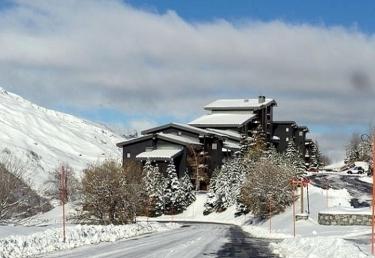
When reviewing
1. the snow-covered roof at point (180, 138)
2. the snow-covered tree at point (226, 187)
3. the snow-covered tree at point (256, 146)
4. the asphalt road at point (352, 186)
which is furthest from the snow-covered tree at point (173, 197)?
the asphalt road at point (352, 186)

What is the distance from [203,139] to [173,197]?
1571cm

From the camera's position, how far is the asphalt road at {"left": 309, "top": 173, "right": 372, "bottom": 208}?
58472 mm

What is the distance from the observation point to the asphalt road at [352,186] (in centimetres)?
5847

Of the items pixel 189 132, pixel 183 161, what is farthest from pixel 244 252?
pixel 189 132

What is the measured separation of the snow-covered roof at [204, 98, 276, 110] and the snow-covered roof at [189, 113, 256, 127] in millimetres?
1760

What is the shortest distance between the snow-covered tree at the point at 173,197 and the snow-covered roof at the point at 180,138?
9400 millimetres

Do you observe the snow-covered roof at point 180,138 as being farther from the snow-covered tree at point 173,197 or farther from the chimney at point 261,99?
the chimney at point 261,99

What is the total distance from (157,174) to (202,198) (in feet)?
25.7

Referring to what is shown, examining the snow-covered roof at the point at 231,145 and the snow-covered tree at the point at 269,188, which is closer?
the snow-covered tree at the point at 269,188

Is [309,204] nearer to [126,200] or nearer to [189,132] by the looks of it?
[126,200]

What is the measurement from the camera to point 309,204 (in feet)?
178

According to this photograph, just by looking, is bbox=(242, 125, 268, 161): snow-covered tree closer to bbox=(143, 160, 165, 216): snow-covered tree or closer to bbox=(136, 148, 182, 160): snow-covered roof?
bbox=(136, 148, 182, 160): snow-covered roof

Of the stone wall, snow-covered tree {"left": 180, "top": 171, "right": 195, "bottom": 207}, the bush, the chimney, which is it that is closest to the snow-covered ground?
the stone wall

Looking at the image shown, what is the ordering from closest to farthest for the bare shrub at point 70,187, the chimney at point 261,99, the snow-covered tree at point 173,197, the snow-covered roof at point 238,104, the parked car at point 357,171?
the bare shrub at point 70,187, the snow-covered tree at point 173,197, the parked car at point 357,171, the snow-covered roof at point 238,104, the chimney at point 261,99
